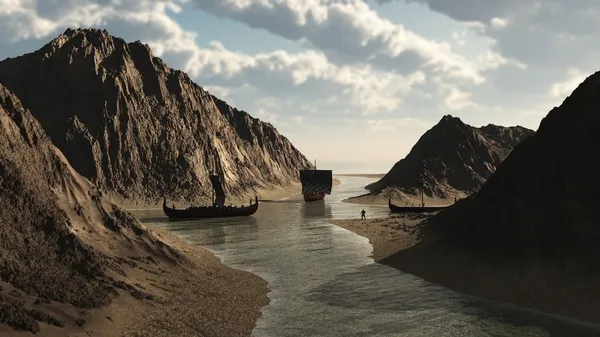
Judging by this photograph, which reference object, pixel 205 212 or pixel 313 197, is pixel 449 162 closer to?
pixel 313 197

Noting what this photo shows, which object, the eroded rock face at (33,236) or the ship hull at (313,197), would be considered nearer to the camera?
the eroded rock face at (33,236)

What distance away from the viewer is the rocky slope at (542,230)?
86.2 feet

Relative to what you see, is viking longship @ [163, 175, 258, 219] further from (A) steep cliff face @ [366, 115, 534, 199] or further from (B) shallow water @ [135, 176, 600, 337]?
(A) steep cliff face @ [366, 115, 534, 199]

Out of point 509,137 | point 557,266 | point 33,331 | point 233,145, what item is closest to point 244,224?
point 557,266

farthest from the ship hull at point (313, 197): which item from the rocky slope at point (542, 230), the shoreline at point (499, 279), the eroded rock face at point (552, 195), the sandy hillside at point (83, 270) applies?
the sandy hillside at point (83, 270)

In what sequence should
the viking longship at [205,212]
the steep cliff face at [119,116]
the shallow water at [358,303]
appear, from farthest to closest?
the steep cliff face at [119,116] → the viking longship at [205,212] → the shallow water at [358,303]

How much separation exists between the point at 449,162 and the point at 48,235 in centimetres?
11864

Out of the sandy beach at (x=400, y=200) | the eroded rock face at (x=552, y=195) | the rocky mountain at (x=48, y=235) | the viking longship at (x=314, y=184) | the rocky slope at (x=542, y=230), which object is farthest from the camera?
the viking longship at (x=314, y=184)

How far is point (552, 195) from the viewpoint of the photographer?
2950 centimetres

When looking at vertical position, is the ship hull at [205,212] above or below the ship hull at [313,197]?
below

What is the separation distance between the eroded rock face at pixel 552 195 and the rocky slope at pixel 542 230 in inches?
2.0

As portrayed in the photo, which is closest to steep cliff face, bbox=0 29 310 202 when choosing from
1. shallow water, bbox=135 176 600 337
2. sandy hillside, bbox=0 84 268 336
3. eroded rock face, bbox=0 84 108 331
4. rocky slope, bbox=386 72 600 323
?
shallow water, bbox=135 176 600 337

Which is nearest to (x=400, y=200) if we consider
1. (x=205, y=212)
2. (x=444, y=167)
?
(x=444, y=167)

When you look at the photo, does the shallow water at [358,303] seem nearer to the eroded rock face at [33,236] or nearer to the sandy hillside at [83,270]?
the sandy hillside at [83,270]
